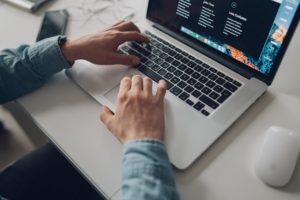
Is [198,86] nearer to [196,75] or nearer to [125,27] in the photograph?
[196,75]

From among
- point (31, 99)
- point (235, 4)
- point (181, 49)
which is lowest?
point (31, 99)

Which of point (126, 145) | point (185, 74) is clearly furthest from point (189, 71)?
point (126, 145)

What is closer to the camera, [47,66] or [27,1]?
[47,66]

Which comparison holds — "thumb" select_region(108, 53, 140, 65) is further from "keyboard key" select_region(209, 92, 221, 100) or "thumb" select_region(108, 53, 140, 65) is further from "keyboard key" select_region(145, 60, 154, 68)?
"keyboard key" select_region(209, 92, 221, 100)

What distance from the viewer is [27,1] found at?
970 mm

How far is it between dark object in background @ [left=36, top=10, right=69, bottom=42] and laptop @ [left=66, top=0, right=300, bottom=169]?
16cm

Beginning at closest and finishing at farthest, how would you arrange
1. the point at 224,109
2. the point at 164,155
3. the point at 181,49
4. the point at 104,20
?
the point at 164,155 → the point at 224,109 → the point at 181,49 → the point at 104,20

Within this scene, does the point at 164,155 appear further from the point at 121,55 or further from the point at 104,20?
the point at 104,20

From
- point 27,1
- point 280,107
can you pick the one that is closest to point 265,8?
point 280,107

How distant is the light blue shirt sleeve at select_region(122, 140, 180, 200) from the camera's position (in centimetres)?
50

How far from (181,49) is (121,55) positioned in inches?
5.6

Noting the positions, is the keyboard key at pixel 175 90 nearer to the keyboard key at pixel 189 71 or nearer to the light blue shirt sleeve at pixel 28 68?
the keyboard key at pixel 189 71

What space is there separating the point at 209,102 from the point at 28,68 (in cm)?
39

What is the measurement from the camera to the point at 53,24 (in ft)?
2.90
